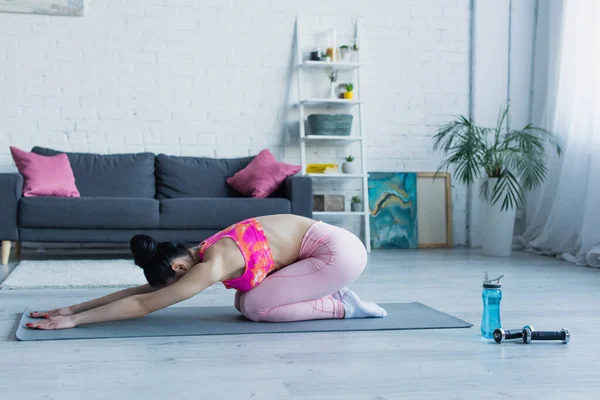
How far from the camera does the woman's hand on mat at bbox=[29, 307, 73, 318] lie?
9.09 ft

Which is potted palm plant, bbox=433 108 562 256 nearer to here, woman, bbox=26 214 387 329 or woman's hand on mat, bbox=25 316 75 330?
woman, bbox=26 214 387 329

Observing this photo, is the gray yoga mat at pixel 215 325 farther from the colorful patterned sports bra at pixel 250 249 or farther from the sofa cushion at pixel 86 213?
the sofa cushion at pixel 86 213

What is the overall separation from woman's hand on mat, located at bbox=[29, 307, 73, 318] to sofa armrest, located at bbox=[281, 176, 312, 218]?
256 cm

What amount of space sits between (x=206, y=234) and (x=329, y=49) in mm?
2014

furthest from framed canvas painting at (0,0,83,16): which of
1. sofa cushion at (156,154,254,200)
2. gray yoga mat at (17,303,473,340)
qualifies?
gray yoga mat at (17,303,473,340)

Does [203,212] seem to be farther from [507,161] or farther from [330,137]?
[507,161]

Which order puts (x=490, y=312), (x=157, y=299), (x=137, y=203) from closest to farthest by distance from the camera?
(x=157, y=299)
(x=490, y=312)
(x=137, y=203)

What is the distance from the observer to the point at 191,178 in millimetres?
5602

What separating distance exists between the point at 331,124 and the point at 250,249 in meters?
3.40

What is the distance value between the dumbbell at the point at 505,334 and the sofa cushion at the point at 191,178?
3.34 metres

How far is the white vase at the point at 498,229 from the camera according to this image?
562 centimetres

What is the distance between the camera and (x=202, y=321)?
9.46 feet

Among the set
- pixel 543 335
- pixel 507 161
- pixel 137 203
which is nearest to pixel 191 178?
pixel 137 203

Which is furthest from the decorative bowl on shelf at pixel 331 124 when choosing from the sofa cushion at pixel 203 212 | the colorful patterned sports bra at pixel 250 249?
the colorful patterned sports bra at pixel 250 249
